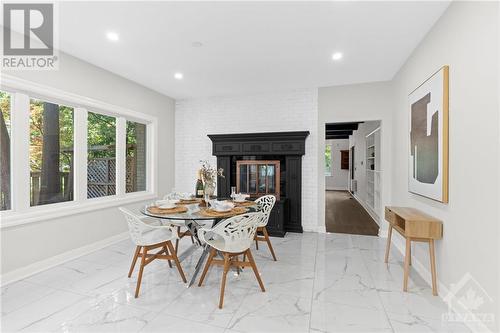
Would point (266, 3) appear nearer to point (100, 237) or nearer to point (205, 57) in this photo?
point (205, 57)

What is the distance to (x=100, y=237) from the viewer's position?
144 inches

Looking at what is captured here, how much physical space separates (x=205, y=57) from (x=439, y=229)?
343 cm

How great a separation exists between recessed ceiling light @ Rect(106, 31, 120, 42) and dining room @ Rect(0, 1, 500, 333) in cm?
2

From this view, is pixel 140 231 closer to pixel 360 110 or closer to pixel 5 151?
pixel 5 151

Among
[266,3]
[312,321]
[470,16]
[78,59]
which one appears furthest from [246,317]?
[78,59]

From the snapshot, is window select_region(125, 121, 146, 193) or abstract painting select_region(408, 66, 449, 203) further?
window select_region(125, 121, 146, 193)

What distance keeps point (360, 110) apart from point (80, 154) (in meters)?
4.67

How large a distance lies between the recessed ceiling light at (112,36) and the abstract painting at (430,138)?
3.48 metres

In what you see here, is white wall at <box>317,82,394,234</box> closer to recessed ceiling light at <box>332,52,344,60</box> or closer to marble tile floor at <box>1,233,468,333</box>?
recessed ceiling light at <box>332,52,344,60</box>

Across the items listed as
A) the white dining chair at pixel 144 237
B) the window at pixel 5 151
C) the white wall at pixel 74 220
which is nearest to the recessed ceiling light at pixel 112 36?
the white wall at pixel 74 220

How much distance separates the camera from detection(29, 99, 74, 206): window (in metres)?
3.00

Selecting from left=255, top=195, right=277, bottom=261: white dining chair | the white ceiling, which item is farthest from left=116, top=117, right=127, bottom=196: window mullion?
left=255, top=195, right=277, bottom=261: white dining chair

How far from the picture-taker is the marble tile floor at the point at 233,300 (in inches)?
75.4

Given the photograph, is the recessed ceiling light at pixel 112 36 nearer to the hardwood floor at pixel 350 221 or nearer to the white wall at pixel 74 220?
the white wall at pixel 74 220
